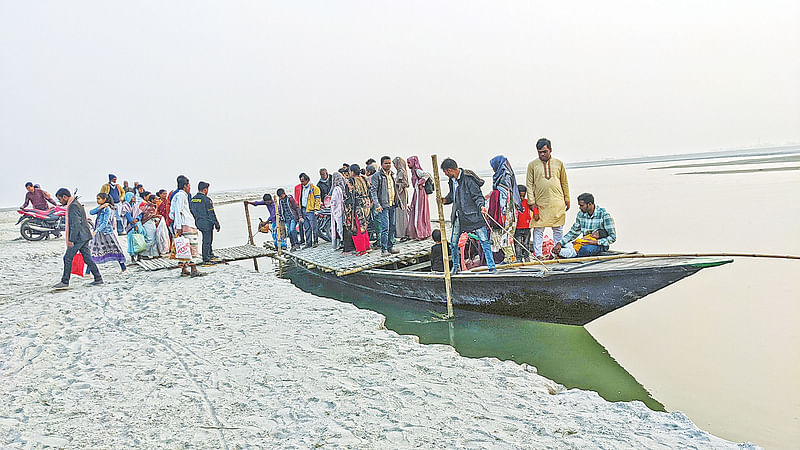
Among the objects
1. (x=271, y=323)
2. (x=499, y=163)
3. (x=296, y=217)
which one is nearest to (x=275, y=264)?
(x=296, y=217)

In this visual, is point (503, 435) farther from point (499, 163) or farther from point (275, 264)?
point (275, 264)

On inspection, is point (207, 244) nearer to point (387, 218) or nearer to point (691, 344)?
point (387, 218)

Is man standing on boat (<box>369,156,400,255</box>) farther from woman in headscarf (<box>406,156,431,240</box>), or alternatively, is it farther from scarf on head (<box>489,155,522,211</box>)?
scarf on head (<box>489,155,522,211</box>)

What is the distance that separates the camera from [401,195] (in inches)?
401

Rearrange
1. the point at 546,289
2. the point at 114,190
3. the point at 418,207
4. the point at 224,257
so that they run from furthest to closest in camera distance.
→ the point at 114,190 → the point at 224,257 → the point at 418,207 → the point at 546,289

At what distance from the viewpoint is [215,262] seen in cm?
1017

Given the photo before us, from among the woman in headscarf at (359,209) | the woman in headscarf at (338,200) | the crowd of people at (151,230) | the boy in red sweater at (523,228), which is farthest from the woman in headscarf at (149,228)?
the boy in red sweater at (523,228)

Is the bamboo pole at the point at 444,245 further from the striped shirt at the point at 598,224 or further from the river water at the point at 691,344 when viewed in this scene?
the striped shirt at the point at 598,224

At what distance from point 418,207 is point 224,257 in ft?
14.3

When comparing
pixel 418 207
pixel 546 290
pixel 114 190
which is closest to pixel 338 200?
pixel 418 207

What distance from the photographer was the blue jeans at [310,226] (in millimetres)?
11571

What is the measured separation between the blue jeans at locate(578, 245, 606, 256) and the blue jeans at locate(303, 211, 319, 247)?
669 centimetres

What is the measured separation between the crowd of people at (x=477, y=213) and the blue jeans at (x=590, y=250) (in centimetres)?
1

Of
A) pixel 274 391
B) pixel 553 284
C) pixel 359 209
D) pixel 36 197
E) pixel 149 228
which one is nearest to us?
pixel 274 391
